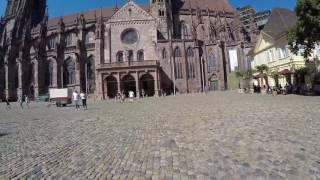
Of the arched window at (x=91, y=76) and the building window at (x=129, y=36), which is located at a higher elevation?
the building window at (x=129, y=36)

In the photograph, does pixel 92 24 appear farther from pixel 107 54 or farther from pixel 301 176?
pixel 301 176

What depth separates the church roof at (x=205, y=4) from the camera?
212 feet

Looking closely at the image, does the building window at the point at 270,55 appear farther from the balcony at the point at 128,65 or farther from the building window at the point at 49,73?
the building window at the point at 49,73

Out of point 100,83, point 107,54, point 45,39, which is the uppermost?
point 45,39

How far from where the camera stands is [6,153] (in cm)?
727

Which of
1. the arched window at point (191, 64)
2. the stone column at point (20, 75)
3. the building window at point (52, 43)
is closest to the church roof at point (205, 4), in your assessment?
the arched window at point (191, 64)

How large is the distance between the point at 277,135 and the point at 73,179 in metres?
5.33

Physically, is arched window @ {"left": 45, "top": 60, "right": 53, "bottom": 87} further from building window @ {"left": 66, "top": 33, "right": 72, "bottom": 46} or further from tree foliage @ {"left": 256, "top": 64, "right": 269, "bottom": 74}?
tree foliage @ {"left": 256, "top": 64, "right": 269, "bottom": 74}

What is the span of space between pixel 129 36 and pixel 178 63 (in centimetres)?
1035

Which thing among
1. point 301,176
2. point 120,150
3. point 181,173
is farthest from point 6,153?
point 301,176

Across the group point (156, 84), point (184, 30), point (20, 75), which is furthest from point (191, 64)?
point (20, 75)

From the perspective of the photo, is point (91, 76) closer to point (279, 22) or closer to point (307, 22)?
point (279, 22)

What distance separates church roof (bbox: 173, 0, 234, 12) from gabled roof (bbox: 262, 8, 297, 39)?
92.0 ft

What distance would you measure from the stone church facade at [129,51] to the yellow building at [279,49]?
14.4m
